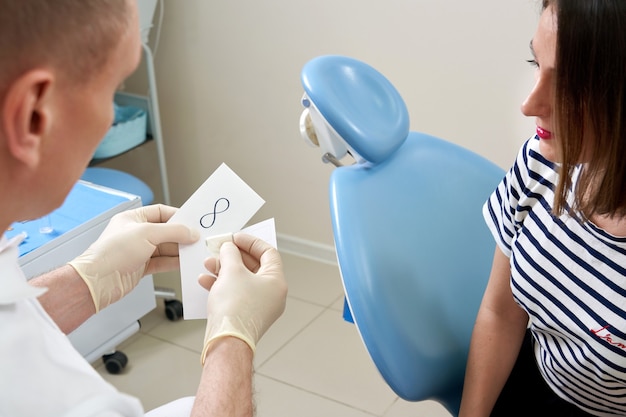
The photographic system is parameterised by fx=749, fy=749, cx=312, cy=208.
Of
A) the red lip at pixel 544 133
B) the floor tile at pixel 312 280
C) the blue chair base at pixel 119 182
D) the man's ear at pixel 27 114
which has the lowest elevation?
the floor tile at pixel 312 280

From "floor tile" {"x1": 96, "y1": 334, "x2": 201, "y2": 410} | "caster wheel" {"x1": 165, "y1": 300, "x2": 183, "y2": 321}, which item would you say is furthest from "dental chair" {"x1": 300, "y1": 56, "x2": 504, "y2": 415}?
"caster wheel" {"x1": 165, "y1": 300, "x2": 183, "y2": 321}

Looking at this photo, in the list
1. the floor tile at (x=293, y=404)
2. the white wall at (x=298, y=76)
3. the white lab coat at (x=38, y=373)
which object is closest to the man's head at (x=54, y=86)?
the white lab coat at (x=38, y=373)

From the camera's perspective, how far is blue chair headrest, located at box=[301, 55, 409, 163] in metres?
1.29

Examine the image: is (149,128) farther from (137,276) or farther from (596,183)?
(596,183)

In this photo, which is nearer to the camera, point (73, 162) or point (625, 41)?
point (73, 162)

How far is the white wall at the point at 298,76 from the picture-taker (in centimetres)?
226

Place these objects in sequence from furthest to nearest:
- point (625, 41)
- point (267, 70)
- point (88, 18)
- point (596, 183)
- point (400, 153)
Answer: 1. point (267, 70)
2. point (400, 153)
3. point (596, 183)
4. point (625, 41)
5. point (88, 18)

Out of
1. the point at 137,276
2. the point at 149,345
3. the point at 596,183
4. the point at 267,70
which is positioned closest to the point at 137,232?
the point at 137,276

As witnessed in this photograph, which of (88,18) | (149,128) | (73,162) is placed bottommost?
(149,128)

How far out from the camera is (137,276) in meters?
1.33

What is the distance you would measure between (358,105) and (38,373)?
74 cm

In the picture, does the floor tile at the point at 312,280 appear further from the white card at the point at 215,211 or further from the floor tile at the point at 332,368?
the white card at the point at 215,211

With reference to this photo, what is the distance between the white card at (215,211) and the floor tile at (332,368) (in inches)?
41.0

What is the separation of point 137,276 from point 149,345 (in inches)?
46.7
